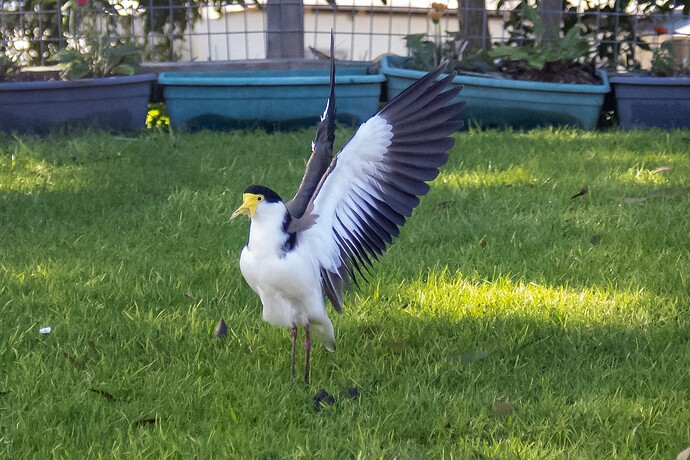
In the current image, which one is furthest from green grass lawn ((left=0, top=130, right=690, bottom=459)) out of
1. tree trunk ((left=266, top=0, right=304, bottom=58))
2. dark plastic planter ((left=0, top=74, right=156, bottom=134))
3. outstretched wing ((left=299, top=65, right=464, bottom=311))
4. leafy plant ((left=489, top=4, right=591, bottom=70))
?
tree trunk ((left=266, top=0, right=304, bottom=58))

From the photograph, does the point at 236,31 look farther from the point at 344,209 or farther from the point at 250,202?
the point at 250,202

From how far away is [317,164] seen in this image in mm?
2934

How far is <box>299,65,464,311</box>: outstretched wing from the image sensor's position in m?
2.71

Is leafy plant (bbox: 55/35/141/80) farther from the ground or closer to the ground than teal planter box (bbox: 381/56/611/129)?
farther from the ground

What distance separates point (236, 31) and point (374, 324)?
4455mm

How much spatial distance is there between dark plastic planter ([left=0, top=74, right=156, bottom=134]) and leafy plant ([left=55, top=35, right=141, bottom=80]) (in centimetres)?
27

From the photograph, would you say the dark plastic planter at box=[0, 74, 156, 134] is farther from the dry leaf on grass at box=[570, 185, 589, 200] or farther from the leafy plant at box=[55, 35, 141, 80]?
the dry leaf on grass at box=[570, 185, 589, 200]

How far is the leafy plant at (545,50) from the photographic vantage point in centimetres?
637

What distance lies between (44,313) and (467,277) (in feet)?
4.91

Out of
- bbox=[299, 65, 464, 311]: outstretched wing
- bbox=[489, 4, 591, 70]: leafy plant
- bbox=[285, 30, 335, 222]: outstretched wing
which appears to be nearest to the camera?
bbox=[299, 65, 464, 311]: outstretched wing

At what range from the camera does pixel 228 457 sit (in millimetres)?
2338

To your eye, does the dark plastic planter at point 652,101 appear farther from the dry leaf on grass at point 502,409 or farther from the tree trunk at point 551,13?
the dry leaf on grass at point 502,409

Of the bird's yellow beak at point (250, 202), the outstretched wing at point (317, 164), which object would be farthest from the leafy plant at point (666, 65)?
the bird's yellow beak at point (250, 202)

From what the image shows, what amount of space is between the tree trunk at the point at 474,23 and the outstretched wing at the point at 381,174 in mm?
4284
